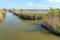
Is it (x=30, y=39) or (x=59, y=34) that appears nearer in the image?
(x=30, y=39)

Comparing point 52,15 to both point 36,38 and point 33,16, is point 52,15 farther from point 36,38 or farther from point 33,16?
point 33,16

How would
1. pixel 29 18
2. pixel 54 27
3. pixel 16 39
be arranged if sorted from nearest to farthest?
pixel 16 39 → pixel 54 27 → pixel 29 18

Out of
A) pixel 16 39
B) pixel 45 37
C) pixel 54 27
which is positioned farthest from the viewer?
pixel 54 27

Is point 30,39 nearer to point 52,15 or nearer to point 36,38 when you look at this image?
point 36,38

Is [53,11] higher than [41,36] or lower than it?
higher

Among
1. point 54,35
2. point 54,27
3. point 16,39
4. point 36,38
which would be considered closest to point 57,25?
point 54,27

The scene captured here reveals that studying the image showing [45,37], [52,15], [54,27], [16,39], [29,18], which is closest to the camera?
[16,39]

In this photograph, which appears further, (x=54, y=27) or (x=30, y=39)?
(x=54, y=27)

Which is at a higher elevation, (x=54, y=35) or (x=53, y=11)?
(x=53, y=11)

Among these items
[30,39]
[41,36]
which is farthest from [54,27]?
[30,39]
